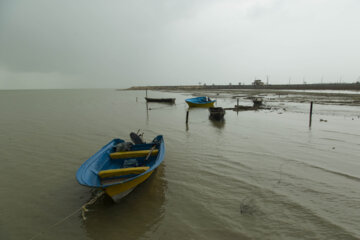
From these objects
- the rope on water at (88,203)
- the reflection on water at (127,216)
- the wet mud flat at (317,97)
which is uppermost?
the wet mud flat at (317,97)

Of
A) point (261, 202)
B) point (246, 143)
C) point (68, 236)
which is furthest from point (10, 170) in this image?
point (246, 143)

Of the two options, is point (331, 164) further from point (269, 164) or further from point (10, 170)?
point (10, 170)

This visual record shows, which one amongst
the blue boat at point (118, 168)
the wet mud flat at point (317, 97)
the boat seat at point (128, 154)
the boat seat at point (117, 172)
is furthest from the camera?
the wet mud flat at point (317, 97)

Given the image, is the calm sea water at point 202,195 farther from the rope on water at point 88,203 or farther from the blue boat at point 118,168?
the blue boat at point 118,168

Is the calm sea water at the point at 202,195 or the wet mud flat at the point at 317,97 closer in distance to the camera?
the calm sea water at the point at 202,195

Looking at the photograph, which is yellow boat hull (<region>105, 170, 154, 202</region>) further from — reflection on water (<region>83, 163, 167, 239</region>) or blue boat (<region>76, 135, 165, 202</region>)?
reflection on water (<region>83, 163, 167, 239</region>)

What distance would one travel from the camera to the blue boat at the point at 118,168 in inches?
190

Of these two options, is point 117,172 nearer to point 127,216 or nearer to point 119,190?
point 119,190

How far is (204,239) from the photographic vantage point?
414 centimetres

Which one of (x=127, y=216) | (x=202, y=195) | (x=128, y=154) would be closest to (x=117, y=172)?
(x=127, y=216)

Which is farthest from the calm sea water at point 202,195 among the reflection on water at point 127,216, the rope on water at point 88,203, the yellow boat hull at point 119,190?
the yellow boat hull at point 119,190

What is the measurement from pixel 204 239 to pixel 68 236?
112 inches

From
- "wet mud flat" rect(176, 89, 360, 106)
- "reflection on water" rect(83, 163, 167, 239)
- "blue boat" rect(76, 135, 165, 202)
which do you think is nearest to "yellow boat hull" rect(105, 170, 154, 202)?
"blue boat" rect(76, 135, 165, 202)

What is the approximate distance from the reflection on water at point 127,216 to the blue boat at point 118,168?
35 centimetres
